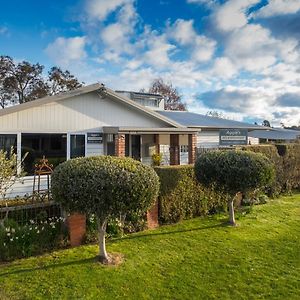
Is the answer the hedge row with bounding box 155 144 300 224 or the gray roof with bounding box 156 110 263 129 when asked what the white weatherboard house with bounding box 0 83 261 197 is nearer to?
the gray roof with bounding box 156 110 263 129

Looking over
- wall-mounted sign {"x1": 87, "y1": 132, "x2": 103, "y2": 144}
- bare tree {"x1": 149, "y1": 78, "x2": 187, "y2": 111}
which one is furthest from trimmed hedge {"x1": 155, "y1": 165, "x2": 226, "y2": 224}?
bare tree {"x1": 149, "y1": 78, "x2": 187, "y2": 111}

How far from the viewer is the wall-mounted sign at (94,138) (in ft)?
44.4

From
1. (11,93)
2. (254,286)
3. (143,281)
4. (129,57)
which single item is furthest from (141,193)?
(11,93)

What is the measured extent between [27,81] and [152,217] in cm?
3329

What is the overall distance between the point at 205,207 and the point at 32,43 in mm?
10756

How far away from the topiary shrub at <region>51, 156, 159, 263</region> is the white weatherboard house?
5.43m

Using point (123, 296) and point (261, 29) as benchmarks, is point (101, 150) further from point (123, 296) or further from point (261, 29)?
point (123, 296)

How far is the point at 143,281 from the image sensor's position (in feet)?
19.4

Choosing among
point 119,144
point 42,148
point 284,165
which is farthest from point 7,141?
point 284,165

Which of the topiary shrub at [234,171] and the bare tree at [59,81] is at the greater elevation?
the bare tree at [59,81]

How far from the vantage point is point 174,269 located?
643 centimetres

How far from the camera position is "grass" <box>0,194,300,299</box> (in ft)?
18.0

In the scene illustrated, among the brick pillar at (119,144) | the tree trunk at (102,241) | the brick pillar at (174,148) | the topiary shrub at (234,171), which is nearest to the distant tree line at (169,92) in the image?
the brick pillar at (174,148)

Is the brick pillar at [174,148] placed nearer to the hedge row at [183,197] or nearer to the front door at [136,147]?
the front door at [136,147]
